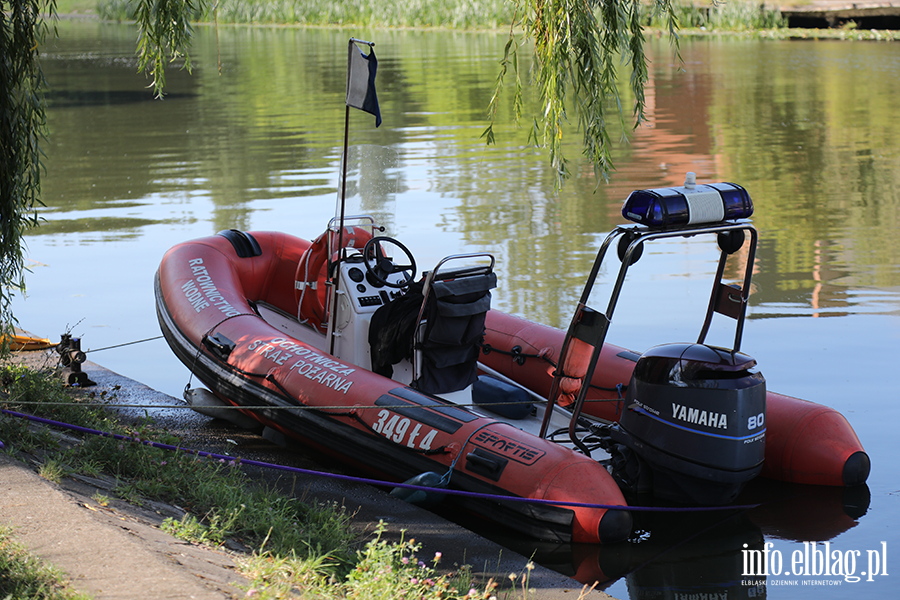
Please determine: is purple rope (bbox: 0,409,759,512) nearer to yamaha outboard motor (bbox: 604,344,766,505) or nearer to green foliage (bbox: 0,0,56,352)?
yamaha outboard motor (bbox: 604,344,766,505)

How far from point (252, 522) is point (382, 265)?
2457 millimetres

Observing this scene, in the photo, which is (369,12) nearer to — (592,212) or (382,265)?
(592,212)

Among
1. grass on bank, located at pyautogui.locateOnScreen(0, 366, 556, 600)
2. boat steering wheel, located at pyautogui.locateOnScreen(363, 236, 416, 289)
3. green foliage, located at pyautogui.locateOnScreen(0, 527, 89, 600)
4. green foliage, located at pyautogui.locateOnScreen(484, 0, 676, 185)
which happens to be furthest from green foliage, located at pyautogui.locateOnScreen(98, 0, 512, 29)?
green foliage, located at pyautogui.locateOnScreen(0, 527, 89, 600)

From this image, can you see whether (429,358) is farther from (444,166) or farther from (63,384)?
(444,166)

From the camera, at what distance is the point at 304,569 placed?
140 inches

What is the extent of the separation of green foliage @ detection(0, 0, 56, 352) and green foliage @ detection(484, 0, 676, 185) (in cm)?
272

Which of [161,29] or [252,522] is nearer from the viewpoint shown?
[252,522]

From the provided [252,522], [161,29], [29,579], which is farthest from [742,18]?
[29,579]

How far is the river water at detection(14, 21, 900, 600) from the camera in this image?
16.2 feet

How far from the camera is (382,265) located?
6.21 metres

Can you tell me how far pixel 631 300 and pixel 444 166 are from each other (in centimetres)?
689

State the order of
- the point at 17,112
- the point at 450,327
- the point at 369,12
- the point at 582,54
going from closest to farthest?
the point at 17,112
the point at 582,54
the point at 450,327
the point at 369,12

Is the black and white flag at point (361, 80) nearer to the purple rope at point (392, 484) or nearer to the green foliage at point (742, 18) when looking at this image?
the purple rope at point (392, 484)

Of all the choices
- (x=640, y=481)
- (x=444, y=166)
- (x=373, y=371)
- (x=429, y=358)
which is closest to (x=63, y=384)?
(x=373, y=371)
